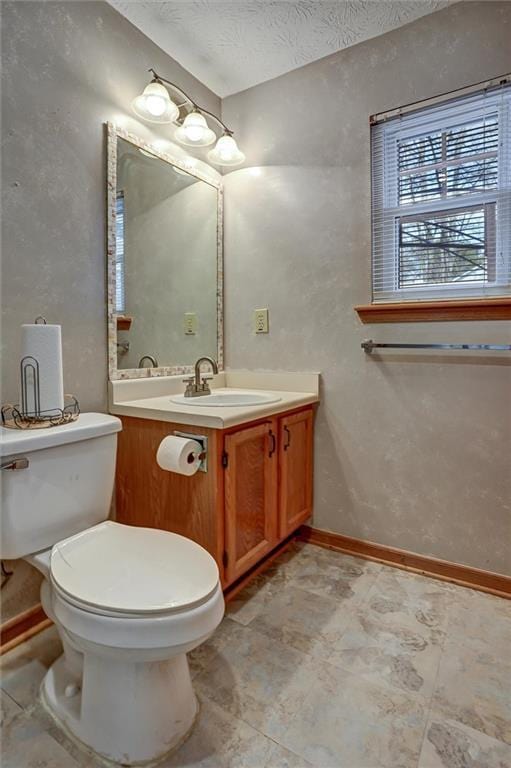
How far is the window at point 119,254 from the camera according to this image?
1.68 m

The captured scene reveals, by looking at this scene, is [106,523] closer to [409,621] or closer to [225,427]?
[225,427]

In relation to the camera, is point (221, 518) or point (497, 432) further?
point (497, 432)

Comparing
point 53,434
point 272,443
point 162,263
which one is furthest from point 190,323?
point 53,434

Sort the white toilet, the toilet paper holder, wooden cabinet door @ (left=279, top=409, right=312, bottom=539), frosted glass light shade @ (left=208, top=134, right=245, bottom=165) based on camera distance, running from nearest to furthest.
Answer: the white toilet < the toilet paper holder < wooden cabinet door @ (left=279, top=409, right=312, bottom=539) < frosted glass light shade @ (left=208, top=134, right=245, bottom=165)

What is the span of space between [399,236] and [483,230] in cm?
32

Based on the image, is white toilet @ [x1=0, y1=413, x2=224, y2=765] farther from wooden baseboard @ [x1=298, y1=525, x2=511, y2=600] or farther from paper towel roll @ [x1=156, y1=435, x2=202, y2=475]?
wooden baseboard @ [x1=298, y1=525, x2=511, y2=600]

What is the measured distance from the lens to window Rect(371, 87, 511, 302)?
62.1 inches

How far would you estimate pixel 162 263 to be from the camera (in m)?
1.92

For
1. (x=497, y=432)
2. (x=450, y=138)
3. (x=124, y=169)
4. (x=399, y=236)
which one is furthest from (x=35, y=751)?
(x=450, y=138)

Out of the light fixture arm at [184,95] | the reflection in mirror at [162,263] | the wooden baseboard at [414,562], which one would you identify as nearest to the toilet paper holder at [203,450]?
the reflection in mirror at [162,263]

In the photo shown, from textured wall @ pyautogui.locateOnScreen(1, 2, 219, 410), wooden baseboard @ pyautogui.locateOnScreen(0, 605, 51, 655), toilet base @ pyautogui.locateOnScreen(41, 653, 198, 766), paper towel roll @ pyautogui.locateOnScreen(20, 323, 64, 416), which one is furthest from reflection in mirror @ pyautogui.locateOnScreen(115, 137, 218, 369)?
toilet base @ pyautogui.locateOnScreen(41, 653, 198, 766)

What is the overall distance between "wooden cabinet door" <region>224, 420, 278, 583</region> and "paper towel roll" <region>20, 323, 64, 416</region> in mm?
586

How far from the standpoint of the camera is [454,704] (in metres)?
1.14

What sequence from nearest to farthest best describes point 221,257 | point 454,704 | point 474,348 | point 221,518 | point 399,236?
point 454,704 → point 221,518 → point 474,348 → point 399,236 → point 221,257
